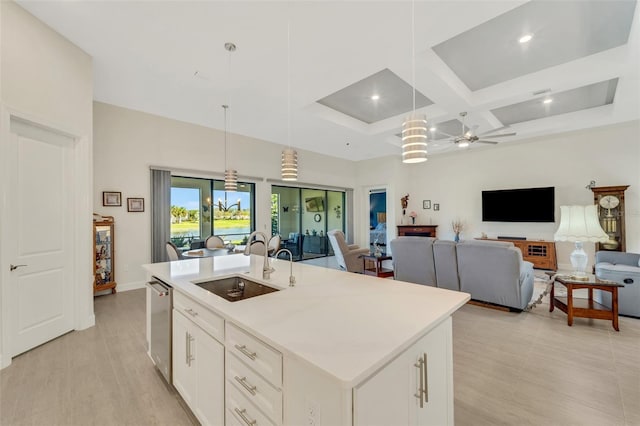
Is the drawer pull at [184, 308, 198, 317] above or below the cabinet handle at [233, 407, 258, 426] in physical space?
above

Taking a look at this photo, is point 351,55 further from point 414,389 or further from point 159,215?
point 159,215

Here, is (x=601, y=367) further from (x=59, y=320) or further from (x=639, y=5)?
(x=59, y=320)

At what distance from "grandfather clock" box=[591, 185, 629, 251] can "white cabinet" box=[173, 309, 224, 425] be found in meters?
7.30

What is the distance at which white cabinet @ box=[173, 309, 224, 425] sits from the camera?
148cm

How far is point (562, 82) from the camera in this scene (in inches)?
147

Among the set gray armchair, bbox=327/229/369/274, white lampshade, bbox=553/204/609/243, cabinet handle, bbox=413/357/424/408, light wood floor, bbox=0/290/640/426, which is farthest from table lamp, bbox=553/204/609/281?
gray armchair, bbox=327/229/369/274

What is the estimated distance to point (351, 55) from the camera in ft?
10.2

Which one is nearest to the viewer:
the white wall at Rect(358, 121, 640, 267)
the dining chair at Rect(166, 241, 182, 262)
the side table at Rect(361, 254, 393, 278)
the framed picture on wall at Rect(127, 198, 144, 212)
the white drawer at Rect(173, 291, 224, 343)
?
the white drawer at Rect(173, 291, 224, 343)

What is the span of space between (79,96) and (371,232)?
7777mm

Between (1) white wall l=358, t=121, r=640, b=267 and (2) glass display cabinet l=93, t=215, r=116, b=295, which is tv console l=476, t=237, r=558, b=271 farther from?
(2) glass display cabinet l=93, t=215, r=116, b=295

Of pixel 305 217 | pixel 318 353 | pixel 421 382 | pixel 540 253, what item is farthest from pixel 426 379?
pixel 305 217

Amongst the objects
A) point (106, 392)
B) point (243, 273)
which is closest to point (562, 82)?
point (243, 273)

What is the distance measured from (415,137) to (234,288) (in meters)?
1.82

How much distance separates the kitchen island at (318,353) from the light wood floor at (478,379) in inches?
19.8
